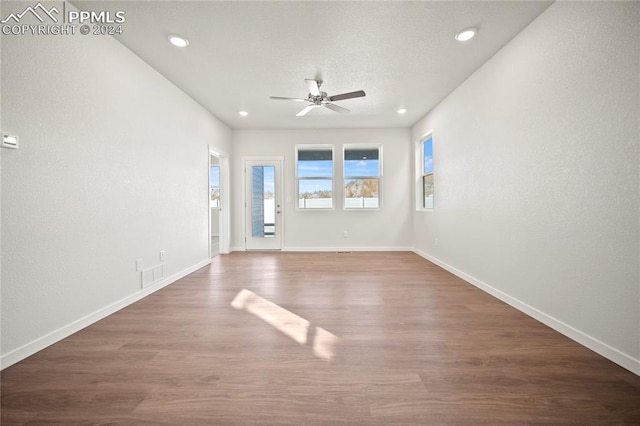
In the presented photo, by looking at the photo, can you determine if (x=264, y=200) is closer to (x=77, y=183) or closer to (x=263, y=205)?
(x=263, y=205)

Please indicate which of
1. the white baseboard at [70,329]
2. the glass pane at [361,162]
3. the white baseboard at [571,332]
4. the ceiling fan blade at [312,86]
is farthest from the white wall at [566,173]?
the white baseboard at [70,329]

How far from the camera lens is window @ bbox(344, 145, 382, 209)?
6.33m

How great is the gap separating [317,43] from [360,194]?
389 cm

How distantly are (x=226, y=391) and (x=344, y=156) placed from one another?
541 centimetres

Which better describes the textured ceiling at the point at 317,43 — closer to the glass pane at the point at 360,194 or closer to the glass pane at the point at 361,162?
the glass pane at the point at 361,162

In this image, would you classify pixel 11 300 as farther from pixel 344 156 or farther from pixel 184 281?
pixel 344 156

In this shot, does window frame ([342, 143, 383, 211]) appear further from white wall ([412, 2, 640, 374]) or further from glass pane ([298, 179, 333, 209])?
white wall ([412, 2, 640, 374])

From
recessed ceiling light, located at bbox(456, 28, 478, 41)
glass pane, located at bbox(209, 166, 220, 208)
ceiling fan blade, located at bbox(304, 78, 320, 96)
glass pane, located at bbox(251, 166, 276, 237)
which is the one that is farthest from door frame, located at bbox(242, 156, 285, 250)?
recessed ceiling light, located at bbox(456, 28, 478, 41)

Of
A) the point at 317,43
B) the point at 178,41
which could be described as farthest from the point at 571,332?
the point at 178,41

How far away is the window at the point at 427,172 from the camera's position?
5.38m

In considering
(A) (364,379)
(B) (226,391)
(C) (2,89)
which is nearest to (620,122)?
(A) (364,379)

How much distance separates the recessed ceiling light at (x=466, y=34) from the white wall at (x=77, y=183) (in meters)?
3.44

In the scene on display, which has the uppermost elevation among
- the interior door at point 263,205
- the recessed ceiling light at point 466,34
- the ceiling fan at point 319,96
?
the recessed ceiling light at point 466,34

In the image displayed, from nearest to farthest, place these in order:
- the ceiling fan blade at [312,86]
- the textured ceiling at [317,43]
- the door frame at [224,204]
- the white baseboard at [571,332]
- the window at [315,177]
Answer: the white baseboard at [571,332] → the textured ceiling at [317,43] → the ceiling fan blade at [312,86] → the door frame at [224,204] → the window at [315,177]
